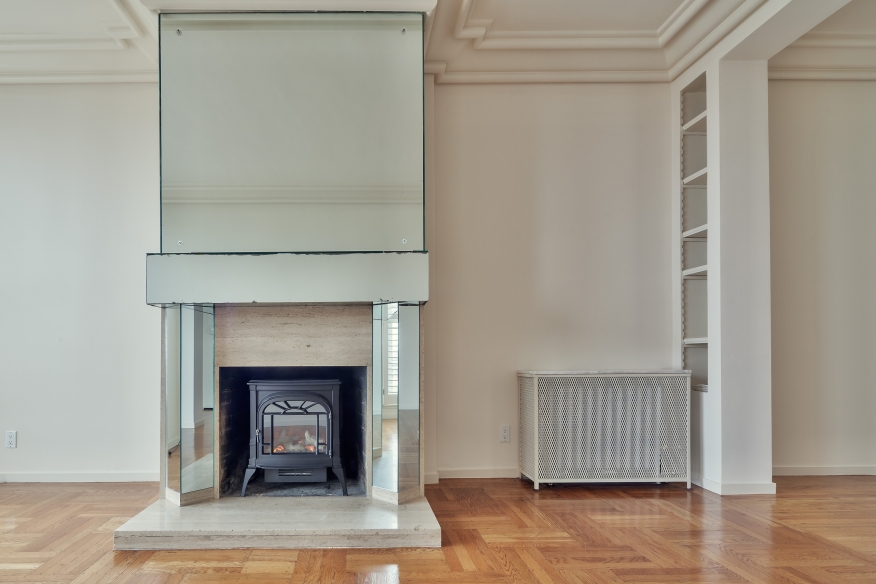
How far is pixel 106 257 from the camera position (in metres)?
3.81

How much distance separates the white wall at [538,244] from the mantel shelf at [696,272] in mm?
143

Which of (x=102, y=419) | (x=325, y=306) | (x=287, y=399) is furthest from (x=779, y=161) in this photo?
(x=102, y=419)

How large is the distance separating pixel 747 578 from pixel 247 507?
2.07 metres

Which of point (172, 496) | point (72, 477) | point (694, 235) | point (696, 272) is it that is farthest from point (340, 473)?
point (694, 235)

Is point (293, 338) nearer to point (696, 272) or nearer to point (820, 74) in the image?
point (696, 272)

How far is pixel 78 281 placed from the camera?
12.5 feet

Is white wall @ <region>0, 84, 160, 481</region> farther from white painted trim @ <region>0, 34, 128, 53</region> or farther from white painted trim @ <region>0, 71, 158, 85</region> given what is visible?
white painted trim @ <region>0, 34, 128, 53</region>

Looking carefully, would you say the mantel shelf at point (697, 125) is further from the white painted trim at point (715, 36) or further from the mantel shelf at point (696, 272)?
the mantel shelf at point (696, 272)

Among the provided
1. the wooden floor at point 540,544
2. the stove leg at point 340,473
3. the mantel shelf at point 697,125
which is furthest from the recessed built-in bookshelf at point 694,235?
the stove leg at point 340,473

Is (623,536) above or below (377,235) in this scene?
below

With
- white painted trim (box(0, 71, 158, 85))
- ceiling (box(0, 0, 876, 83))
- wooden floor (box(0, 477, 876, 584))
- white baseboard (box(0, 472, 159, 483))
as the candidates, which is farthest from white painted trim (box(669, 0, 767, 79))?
white baseboard (box(0, 472, 159, 483))

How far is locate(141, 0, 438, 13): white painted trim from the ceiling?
6.3 inches

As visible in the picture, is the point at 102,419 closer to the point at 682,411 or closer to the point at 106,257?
the point at 106,257

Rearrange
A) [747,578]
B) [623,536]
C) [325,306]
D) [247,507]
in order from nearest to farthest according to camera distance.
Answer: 1. [747,578]
2. [623,536]
3. [247,507]
4. [325,306]
